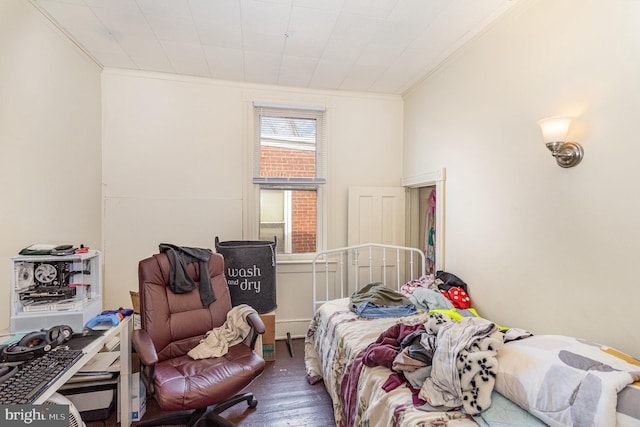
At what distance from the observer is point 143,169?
9.94ft

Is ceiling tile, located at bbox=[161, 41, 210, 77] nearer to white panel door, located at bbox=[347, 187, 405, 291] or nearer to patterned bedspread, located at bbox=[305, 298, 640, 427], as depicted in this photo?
white panel door, located at bbox=[347, 187, 405, 291]

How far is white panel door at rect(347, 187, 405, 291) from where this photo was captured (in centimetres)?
343

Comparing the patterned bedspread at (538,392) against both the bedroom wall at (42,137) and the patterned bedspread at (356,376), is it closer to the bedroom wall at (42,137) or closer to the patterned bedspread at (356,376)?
the patterned bedspread at (356,376)

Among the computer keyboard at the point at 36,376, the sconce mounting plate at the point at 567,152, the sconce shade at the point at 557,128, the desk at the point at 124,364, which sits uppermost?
the sconce shade at the point at 557,128

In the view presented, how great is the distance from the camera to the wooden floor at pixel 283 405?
1959 millimetres

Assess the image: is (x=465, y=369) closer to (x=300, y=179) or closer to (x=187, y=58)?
(x=300, y=179)

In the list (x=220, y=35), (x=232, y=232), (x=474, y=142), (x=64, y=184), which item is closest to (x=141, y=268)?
(x=64, y=184)

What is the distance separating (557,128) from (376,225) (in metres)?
2.05

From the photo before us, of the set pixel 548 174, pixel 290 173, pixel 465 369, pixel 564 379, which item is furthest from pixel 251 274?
pixel 548 174

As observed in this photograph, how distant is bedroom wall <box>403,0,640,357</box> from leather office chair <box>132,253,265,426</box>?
175 centimetres

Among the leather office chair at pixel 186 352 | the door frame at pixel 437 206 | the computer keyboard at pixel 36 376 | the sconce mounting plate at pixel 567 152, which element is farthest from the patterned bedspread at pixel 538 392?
the door frame at pixel 437 206

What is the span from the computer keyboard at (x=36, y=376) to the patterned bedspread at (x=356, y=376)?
1.34 m

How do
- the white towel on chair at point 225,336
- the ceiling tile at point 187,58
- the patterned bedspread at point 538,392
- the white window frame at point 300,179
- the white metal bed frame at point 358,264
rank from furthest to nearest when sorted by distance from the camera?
1. the white metal bed frame at point 358,264
2. the white window frame at point 300,179
3. the ceiling tile at point 187,58
4. the white towel on chair at point 225,336
5. the patterned bedspread at point 538,392

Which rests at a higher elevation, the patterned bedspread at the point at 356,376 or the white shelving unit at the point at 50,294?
the white shelving unit at the point at 50,294
